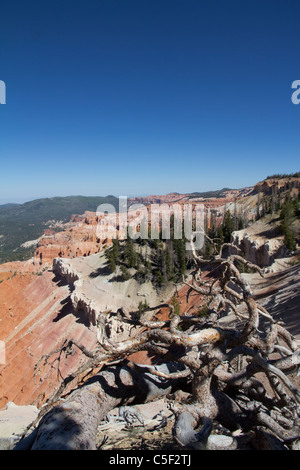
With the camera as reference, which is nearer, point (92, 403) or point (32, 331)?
point (92, 403)

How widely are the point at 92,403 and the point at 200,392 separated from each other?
1855 mm

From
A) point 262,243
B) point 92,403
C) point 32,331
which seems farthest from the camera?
point 32,331

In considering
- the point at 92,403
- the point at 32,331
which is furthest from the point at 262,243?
the point at 32,331

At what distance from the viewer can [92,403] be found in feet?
13.3

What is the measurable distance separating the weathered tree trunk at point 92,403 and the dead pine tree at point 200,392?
1 cm

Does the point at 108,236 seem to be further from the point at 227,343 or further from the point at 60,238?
the point at 227,343

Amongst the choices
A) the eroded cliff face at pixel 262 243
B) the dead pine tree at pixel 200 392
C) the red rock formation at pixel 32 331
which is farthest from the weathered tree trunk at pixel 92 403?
the eroded cliff face at pixel 262 243

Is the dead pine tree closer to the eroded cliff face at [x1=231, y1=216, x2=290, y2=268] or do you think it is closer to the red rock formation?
the red rock formation

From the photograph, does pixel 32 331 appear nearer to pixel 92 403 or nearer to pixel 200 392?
pixel 92 403

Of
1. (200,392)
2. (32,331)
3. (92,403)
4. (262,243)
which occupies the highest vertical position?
(200,392)

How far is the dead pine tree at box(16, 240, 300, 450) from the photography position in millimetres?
3262

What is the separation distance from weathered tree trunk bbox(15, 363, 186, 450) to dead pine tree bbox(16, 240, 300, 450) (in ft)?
0.04

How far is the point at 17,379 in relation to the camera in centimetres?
2477
